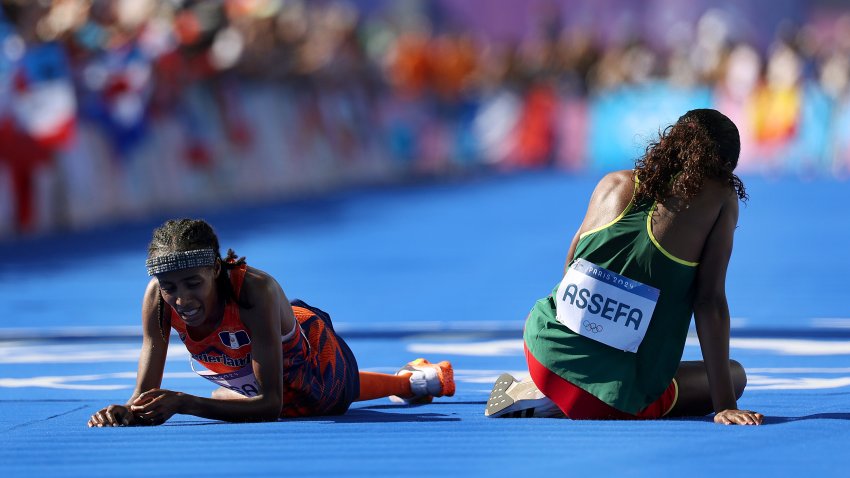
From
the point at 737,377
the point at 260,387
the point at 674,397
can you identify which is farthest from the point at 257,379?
the point at 737,377

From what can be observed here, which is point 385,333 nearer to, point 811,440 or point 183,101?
point 811,440

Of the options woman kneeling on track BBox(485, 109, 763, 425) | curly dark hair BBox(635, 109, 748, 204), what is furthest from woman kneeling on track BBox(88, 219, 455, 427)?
curly dark hair BBox(635, 109, 748, 204)

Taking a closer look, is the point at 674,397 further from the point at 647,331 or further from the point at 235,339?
the point at 235,339

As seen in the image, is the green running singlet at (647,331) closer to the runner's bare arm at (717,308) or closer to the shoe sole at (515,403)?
the runner's bare arm at (717,308)

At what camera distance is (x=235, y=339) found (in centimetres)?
562

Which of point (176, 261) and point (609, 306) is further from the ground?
point (176, 261)

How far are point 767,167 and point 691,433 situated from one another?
2658 centimetres

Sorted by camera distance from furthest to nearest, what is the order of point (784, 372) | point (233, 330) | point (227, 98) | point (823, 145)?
point (823, 145), point (227, 98), point (784, 372), point (233, 330)

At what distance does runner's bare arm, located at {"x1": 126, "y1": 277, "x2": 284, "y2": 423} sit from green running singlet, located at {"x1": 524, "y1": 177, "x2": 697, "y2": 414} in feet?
3.44

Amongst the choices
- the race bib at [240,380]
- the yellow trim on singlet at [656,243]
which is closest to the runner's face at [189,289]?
the race bib at [240,380]

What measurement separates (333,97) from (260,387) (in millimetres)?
22363

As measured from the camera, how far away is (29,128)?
15070mm

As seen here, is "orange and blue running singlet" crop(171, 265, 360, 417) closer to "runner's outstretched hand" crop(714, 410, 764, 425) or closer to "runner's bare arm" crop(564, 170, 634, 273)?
"runner's bare arm" crop(564, 170, 634, 273)

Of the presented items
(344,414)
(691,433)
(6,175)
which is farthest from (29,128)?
(691,433)
